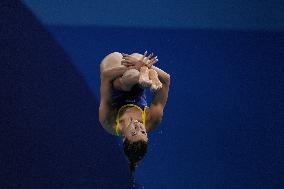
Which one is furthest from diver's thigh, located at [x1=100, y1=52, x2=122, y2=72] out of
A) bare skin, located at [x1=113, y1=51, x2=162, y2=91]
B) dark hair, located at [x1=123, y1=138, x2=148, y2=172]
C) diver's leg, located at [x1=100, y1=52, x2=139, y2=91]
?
dark hair, located at [x1=123, y1=138, x2=148, y2=172]

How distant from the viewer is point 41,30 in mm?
2641

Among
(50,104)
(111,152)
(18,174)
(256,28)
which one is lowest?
(18,174)

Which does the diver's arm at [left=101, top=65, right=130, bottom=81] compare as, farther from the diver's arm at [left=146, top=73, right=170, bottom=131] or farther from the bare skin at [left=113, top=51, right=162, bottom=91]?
the diver's arm at [left=146, top=73, right=170, bottom=131]

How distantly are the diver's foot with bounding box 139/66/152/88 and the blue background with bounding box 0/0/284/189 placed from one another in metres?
0.96

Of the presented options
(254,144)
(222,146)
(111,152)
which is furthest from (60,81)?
(254,144)

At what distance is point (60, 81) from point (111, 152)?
502 millimetres

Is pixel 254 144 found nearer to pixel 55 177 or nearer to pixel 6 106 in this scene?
pixel 55 177

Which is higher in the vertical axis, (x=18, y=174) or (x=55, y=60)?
(x=55, y=60)

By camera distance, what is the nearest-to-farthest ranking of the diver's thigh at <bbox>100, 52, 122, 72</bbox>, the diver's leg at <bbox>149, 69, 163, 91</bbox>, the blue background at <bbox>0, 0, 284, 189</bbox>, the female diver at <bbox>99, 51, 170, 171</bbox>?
the diver's leg at <bbox>149, 69, 163, 91</bbox> → the female diver at <bbox>99, 51, 170, 171</bbox> → the diver's thigh at <bbox>100, 52, 122, 72</bbox> → the blue background at <bbox>0, 0, 284, 189</bbox>

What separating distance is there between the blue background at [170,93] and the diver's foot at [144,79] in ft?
3.13

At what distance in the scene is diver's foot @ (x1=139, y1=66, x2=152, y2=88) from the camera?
5.13ft

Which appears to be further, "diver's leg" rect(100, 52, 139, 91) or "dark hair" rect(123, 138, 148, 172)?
"diver's leg" rect(100, 52, 139, 91)

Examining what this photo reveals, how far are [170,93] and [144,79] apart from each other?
113 centimetres

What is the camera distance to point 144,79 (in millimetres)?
1589
